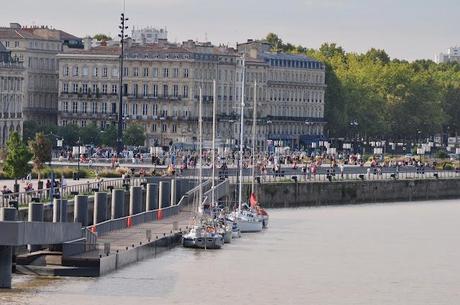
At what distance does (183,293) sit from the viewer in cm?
6900

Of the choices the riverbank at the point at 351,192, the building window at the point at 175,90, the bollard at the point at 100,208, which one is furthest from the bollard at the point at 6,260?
the building window at the point at 175,90

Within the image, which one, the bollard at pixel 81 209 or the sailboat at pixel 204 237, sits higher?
the bollard at pixel 81 209

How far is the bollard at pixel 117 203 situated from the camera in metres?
84.4

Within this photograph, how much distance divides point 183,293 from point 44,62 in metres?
101

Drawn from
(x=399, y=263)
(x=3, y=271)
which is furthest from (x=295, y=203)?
(x=3, y=271)

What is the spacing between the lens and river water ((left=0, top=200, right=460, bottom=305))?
67500 mm

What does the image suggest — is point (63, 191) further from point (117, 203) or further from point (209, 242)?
point (209, 242)

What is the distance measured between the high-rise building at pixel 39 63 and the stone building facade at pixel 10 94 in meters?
14.9

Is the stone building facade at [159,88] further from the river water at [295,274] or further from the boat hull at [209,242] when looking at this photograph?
the boat hull at [209,242]

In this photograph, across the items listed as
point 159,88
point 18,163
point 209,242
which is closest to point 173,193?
point 18,163

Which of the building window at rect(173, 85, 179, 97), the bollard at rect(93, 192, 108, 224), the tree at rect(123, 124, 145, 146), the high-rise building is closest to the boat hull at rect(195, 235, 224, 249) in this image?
the bollard at rect(93, 192, 108, 224)

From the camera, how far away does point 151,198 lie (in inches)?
3649

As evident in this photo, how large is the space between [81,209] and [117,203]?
705 cm

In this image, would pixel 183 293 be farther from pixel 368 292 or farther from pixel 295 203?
pixel 295 203
